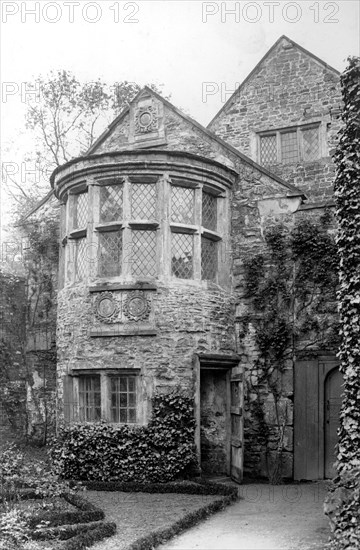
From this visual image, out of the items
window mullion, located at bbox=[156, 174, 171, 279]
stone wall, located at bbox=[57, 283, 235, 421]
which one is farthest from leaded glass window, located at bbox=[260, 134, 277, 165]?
stone wall, located at bbox=[57, 283, 235, 421]

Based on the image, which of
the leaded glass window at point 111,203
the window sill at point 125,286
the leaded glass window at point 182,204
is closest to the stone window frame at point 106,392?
the window sill at point 125,286

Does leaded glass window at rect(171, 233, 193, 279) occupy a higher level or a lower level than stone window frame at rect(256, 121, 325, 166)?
lower

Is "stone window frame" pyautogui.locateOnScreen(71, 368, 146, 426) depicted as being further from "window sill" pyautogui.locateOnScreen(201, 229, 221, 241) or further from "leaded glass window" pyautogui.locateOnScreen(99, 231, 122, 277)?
"window sill" pyautogui.locateOnScreen(201, 229, 221, 241)

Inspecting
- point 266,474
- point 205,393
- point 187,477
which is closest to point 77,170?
point 205,393

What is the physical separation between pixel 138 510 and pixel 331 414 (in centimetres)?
465

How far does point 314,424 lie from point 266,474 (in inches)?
54.7

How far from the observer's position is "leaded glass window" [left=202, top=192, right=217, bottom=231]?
13.5m

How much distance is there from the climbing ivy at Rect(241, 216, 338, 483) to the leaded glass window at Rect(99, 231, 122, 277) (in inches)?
106

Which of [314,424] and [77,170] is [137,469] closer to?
[314,424]

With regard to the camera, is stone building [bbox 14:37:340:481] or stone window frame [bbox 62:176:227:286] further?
stone window frame [bbox 62:176:227:286]

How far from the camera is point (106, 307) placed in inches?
498

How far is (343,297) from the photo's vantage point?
27.6ft

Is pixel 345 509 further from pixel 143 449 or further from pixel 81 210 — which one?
pixel 81 210

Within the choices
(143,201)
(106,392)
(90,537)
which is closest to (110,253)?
(143,201)
